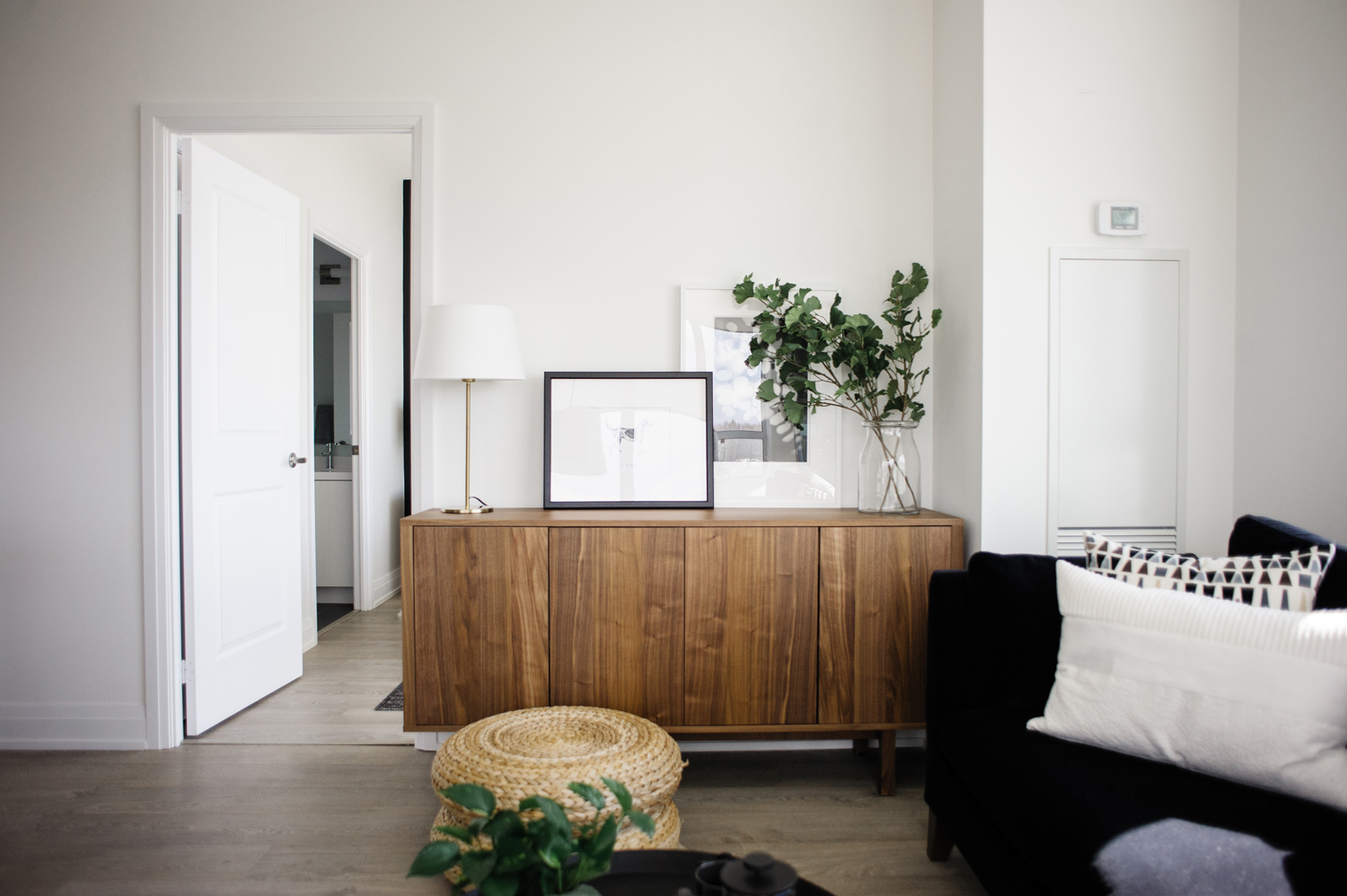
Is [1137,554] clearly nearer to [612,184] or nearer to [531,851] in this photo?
[531,851]

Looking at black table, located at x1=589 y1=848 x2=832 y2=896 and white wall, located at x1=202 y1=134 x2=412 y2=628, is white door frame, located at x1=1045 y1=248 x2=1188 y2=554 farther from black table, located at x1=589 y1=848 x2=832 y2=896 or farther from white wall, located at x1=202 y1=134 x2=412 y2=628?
white wall, located at x1=202 y1=134 x2=412 y2=628

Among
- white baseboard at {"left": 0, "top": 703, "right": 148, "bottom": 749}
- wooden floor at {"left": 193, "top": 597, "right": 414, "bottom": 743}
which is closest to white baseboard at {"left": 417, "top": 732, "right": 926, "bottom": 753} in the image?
wooden floor at {"left": 193, "top": 597, "right": 414, "bottom": 743}

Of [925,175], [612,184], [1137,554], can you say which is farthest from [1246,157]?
[612,184]

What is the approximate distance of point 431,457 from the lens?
2.53m

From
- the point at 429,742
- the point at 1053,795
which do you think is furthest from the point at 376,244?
the point at 1053,795

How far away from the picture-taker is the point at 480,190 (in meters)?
2.53

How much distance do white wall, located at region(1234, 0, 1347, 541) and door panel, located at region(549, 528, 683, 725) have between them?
5.73 ft

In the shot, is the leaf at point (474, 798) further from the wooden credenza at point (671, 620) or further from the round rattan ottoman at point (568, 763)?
the wooden credenza at point (671, 620)

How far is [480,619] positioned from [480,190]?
4.76 ft

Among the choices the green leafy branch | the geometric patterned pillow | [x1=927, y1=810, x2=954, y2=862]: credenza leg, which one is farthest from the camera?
the green leafy branch

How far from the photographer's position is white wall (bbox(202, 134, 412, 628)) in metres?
3.60

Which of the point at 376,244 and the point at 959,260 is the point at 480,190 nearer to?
the point at 959,260

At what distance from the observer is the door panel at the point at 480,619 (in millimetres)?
2158

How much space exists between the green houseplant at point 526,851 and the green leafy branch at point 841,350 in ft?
5.64
